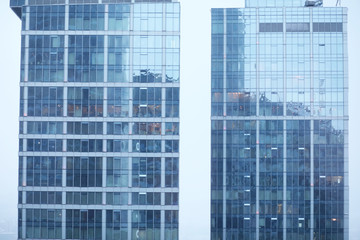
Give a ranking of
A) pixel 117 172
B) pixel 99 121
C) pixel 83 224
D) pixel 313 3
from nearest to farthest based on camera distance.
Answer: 1. pixel 83 224
2. pixel 117 172
3. pixel 99 121
4. pixel 313 3

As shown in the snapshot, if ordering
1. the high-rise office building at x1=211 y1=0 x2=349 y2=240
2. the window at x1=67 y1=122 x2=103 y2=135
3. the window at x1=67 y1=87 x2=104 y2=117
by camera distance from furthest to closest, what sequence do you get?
1. the high-rise office building at x1=211 y1=0 x2=349 y2=240
2. the window at x1=67 y1=87 x2=104 y2=117
3. the window at x1=67 y1=122 x2=103 y2=135

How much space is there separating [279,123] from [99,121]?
162 ft

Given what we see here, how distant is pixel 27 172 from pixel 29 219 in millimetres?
8162

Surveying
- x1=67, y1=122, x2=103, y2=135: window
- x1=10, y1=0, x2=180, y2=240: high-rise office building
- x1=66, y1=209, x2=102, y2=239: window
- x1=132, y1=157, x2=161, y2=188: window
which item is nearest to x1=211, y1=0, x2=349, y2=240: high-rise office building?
x1=10, y1=0, x2=180, y2=240: high-rise office building

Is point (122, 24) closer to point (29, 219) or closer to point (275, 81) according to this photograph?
point (29, 219)

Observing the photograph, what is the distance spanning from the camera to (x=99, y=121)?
100938mm

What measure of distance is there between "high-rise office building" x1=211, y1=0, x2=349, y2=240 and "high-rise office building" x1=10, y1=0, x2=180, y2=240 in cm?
3498

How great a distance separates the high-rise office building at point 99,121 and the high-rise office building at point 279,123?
115 feet

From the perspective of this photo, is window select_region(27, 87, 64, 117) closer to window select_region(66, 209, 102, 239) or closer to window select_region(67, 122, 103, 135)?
window select_region(67, 122, 103, 135)

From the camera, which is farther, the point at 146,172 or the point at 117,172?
the point at 117,172

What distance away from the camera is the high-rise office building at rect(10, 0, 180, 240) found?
9988cm

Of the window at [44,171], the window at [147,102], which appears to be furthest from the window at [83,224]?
the window at [147,102]

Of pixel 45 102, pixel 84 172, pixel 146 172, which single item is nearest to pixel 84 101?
pixel 45 102

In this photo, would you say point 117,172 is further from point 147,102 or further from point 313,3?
point 313,3
